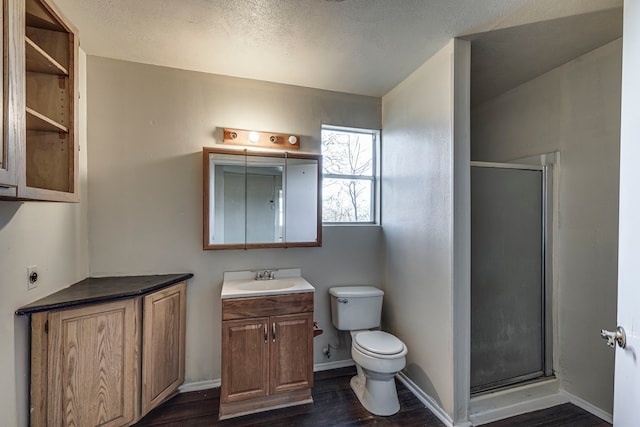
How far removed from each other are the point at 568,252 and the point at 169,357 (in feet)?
10.3

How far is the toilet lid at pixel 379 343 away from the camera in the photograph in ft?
6.33

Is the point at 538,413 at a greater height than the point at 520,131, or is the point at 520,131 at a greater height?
the point at 520,131

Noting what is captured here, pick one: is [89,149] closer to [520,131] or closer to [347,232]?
[347,232]

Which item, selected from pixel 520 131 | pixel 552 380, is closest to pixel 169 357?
pixel 552 380

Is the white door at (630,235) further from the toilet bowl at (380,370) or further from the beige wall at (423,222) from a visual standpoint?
the toilet bowl at (380,370)

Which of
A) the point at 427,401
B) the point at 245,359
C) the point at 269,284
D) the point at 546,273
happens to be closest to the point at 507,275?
the point at 546,273

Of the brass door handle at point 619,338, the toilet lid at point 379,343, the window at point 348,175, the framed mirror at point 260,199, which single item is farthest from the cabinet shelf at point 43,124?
the brass door handle at point 619,338

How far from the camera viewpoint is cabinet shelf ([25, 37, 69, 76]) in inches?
50.6

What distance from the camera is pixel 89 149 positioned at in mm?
2051

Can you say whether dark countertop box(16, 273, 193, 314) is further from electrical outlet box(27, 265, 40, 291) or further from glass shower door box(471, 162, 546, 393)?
glass shower door box(471, 162, 546, 393)

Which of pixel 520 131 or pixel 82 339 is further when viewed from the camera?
pixel 520 131

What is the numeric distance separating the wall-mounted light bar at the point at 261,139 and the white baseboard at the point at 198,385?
78.2 inches

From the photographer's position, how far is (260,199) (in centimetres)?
239

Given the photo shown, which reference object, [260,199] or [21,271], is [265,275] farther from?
[21,271]
